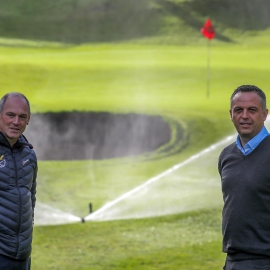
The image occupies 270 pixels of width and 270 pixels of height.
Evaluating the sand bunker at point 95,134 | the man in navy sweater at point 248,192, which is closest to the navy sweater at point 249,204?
the man in navy sweater at point 248,192

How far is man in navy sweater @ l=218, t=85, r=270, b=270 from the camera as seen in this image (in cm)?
373

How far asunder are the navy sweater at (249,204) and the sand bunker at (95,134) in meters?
8.91

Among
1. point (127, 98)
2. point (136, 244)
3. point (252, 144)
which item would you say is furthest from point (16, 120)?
point (127, 98)

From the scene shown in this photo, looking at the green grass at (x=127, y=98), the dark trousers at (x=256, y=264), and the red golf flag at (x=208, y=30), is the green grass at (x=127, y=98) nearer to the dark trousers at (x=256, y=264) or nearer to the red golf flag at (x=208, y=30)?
the red golf flag at (x=208, y=30)

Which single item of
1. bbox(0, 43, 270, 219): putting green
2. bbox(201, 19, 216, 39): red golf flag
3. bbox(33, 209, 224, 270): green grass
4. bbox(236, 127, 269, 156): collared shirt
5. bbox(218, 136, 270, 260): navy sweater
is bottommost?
bbox(33, 209, 224, 270): green grass

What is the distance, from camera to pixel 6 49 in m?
13.3

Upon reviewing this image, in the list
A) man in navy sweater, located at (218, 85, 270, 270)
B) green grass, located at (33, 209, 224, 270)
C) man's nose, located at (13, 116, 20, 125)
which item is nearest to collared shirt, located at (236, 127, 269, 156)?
man in navy sweater, located at (218, 85, 270, 270)

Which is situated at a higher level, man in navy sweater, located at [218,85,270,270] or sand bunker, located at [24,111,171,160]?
sand bunker, located at [24,111,171,160]

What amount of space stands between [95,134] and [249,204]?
9851mm

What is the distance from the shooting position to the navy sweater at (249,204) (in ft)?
12.2

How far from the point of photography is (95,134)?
1352cm

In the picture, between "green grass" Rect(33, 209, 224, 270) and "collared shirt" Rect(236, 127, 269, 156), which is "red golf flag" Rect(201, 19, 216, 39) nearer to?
"green grass" Rect(33, 209, 224, 270)

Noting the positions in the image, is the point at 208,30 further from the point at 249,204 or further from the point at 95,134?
the point at 249,204

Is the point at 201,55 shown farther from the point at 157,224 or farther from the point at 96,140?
the point at 157,224
